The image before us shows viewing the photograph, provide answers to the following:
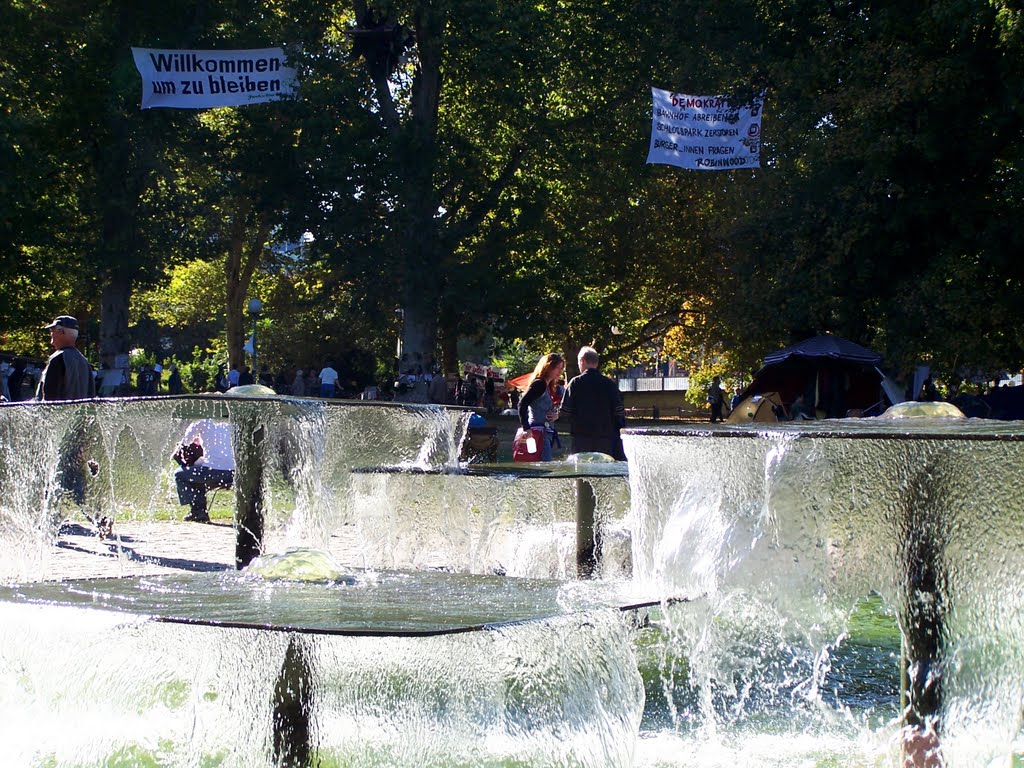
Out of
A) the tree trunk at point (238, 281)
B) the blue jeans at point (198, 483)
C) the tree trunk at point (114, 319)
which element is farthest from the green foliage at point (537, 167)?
the blue jeans at point (198, 483)

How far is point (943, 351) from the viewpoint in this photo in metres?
19.3

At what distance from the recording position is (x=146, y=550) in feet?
35.6

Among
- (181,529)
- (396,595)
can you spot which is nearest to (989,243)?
(181,529)

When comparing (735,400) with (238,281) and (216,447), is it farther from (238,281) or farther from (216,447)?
(216,447)

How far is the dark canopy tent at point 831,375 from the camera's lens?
20.2 m

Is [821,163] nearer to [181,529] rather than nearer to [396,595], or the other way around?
[181,529]

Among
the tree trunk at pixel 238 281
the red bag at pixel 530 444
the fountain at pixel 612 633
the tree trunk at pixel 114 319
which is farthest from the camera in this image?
the tree trunk at pixel 238 281

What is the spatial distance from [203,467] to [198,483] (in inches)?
9.5

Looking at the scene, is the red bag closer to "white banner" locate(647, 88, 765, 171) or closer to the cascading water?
the cascading water

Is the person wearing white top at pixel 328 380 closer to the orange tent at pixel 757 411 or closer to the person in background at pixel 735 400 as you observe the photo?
the person in background at pixel 735 400

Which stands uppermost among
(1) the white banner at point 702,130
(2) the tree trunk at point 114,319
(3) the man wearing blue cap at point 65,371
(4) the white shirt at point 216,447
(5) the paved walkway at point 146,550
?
(1) the white banner at point 702,130

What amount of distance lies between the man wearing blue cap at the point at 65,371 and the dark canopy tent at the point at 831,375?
12.0m

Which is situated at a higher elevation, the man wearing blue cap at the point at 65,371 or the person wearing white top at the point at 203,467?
the man wearing blue cap at the point at 65,371

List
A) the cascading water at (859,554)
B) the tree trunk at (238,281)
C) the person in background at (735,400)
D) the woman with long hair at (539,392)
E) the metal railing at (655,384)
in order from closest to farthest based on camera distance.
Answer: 1. the cascading water at (859,554)
2. the woman with long hair at (539,392)
3. the person in background at (735,400)
4. the tree trunk at (238,281)
5. the metal railing at (655,384)
